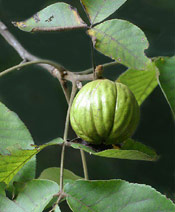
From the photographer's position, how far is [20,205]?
0.92 meters

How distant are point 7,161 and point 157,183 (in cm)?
88

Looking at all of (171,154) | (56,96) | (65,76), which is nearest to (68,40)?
(56,96)

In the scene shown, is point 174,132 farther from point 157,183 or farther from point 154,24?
point 154,24

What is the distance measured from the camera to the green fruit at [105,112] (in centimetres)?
93

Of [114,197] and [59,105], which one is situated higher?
[114,197]

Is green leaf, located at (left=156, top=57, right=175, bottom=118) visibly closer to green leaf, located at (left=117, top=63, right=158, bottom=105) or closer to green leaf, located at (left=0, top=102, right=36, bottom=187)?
green leaf, located at (left=117, top=63, right=158, bottom=105)

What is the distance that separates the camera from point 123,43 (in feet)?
3.08

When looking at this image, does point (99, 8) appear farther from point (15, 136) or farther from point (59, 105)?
point (59, 105)

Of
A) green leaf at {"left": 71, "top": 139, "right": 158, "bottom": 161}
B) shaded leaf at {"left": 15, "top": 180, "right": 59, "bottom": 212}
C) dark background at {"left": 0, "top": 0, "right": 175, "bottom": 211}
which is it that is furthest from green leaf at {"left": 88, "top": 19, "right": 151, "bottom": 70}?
dark background at {"left": 0, "top": 0, "right": 175, "bottom": 211}

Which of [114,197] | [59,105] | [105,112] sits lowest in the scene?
[59,105]

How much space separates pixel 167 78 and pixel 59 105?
2.14 ft

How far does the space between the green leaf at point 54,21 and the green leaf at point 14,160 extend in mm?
269

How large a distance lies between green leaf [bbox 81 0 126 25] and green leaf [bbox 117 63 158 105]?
0.81 ft

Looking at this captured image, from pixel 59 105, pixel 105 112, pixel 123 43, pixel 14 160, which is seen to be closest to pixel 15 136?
pixel 14 160
